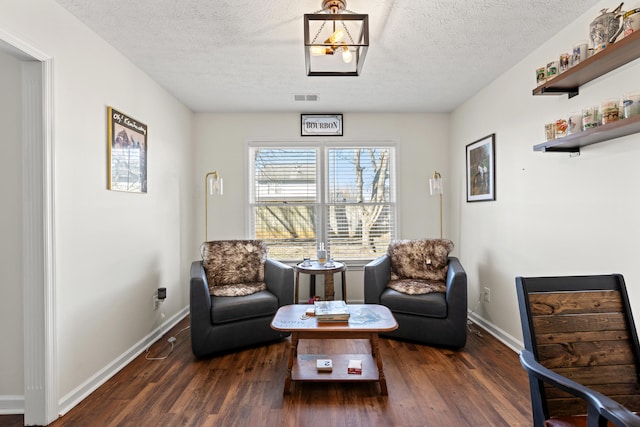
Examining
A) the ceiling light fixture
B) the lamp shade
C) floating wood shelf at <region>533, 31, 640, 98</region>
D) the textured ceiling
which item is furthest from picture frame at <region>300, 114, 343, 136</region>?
floating wood shelf at <region>533, 31, 640, 98</region>

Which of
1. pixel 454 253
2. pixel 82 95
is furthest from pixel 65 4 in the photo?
pixel 454 253

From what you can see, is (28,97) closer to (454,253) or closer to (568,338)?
(568,338)

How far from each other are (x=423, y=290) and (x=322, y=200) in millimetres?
1759

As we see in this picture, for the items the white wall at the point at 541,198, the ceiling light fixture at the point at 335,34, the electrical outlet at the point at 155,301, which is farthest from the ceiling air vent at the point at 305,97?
the electrical outlet at the point at 155,301

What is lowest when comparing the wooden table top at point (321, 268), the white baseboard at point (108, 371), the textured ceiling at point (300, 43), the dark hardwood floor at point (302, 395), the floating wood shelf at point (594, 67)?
the dark hardwood floor at point (302, 395)

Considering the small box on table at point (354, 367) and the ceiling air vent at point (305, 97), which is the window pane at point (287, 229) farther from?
the small box on table at point (354, 367)

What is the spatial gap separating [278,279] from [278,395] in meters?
1.11

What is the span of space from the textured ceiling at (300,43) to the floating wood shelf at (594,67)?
464mm

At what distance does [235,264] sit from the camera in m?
3.41

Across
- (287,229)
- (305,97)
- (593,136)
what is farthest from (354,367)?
(305,97)

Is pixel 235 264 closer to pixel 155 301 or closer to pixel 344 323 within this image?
pixel 155 301

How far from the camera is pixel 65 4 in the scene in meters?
2.03

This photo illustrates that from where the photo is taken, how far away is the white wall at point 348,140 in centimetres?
420

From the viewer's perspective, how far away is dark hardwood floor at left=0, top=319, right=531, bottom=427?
195cm
